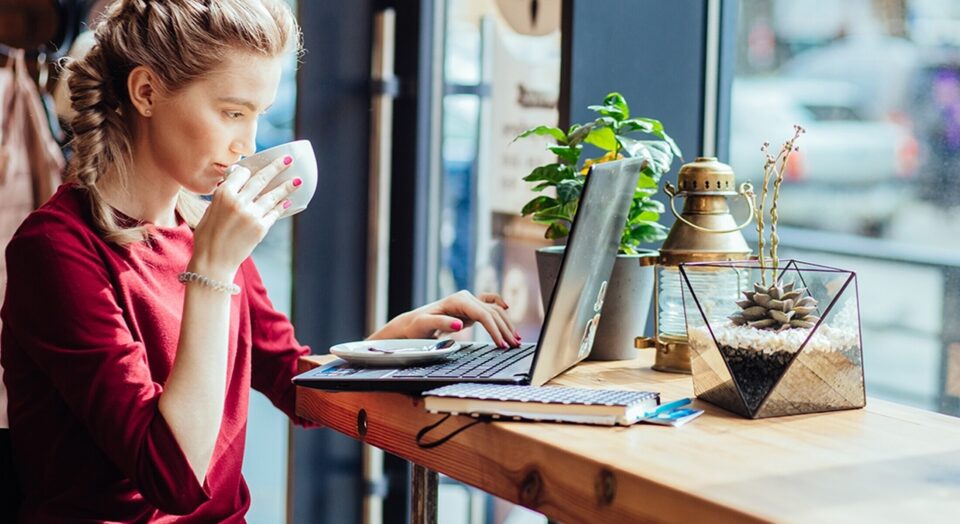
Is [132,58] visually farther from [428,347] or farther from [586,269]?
[586,269]

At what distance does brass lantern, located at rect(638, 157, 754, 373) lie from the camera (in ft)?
4.73

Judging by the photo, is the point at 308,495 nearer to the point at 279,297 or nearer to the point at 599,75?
the point at 279,297

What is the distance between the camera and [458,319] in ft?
4.96

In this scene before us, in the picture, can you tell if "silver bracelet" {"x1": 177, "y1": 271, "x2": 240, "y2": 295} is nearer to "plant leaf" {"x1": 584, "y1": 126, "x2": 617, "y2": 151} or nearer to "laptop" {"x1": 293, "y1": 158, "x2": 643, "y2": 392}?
"laptop" {"x1": 293, "y1": 158, "x2": 643, "y2": 392}

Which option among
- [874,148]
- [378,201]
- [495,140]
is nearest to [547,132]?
[874,148]

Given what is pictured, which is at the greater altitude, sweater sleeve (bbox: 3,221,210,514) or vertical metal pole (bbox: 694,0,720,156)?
vertical metal pole (bbox: 694,0,720,156)

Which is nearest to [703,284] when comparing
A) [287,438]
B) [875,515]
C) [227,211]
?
[875,515]

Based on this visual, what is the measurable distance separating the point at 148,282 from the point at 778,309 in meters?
0.79

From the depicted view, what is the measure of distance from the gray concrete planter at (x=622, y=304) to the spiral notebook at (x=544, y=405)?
A: 0.37m

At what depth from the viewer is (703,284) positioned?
125cm

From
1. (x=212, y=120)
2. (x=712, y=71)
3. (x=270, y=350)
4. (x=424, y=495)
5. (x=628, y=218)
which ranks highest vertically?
(x=712, y=71)

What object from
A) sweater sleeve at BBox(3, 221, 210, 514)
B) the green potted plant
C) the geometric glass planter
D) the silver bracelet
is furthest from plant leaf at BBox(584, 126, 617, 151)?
sweater sleeve at BBox(3, 221, 210, 514)

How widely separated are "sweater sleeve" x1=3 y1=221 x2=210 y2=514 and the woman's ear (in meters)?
0.19

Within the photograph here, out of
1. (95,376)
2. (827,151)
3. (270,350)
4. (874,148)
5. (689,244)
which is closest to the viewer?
(95,376)
